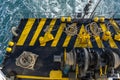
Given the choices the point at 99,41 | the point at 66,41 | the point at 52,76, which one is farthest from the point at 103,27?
the point at 52,76

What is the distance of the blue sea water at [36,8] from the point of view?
18688 mm

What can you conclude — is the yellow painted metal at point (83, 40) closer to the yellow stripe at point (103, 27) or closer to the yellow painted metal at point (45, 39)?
the yellow stripe at point (103, 27)

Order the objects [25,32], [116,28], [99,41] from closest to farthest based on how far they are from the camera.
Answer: [99,41], [25,32], [116,28]

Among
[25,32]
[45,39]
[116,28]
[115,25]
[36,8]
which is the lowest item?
[45,39]

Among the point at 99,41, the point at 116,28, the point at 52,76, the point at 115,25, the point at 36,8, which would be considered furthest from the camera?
the point at 36,8

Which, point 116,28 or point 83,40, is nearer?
point 83,40

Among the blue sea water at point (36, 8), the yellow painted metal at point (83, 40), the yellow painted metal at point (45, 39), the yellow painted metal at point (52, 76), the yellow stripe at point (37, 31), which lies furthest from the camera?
the blue sea water at point (36, 8)

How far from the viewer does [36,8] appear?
62.3 feet

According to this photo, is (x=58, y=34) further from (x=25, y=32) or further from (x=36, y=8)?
(x=36, y=8)

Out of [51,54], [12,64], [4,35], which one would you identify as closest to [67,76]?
[51,54]

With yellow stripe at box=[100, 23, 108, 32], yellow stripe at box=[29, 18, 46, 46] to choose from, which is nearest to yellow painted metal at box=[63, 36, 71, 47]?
yellow stripe at box=[29, 18, 46, 46]

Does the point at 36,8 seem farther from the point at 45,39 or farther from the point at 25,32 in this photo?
the point at 45,39

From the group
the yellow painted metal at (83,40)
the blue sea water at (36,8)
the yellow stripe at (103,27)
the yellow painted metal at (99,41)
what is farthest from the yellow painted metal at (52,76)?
the blue sea water at (36,8)

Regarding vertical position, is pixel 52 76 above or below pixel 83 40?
below
